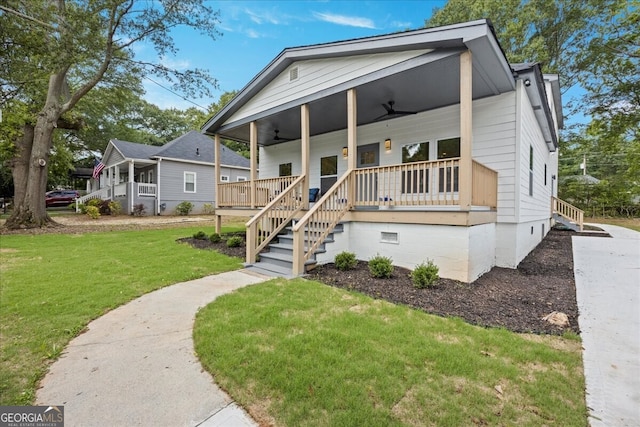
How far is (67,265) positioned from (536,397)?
7820 millimetres

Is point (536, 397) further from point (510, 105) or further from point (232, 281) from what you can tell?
point (510, 105)

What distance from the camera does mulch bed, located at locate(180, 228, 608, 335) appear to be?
3686 mm

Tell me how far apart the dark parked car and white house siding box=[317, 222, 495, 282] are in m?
29.2

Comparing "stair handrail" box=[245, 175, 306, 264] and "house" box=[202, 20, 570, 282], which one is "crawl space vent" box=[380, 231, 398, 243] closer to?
"house" box=[202, 20, 570, 282]

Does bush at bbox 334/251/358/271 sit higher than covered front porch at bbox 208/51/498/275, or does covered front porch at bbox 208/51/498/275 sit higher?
covered front porch at bbox 208/51/498/275

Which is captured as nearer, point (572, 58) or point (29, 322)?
point (29, 322)

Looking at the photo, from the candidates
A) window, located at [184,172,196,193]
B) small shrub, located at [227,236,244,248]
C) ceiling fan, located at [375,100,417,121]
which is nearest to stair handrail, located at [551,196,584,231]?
ceiling fan, located at [375,100,417,121]

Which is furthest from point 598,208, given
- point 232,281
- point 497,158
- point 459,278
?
point 232,281

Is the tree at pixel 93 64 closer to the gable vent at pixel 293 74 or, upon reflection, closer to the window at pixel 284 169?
the window at pixel 284 169

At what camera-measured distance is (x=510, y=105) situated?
631 centimetres

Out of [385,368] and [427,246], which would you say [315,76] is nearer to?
[427,246]

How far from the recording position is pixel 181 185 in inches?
793

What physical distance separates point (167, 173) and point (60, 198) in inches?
581

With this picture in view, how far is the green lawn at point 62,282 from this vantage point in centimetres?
273
